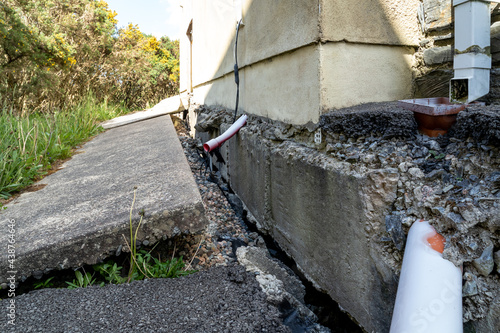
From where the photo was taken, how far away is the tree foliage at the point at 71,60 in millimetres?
5109

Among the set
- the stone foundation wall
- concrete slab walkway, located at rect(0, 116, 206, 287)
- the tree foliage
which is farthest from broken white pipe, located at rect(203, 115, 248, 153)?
the tree foliage

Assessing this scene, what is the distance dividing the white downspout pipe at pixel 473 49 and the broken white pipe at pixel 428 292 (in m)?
0.75

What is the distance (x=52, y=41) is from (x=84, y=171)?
3.63 meters

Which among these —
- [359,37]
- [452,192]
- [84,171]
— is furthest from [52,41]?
[452,192]

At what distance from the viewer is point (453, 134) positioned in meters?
1.40

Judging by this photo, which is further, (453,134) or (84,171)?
(84,171)

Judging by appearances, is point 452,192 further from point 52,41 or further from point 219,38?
point 52,41

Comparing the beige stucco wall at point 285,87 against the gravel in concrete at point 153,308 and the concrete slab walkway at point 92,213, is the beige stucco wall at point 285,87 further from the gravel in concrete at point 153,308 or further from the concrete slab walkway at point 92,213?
the gravel in concrete at point 153,308

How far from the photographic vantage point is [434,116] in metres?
1.47

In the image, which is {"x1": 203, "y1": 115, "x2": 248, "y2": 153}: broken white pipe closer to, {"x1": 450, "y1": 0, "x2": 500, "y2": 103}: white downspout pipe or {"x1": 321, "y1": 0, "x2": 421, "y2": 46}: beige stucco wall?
{"x1": 321, "y1": 0, "x2": 421, "y2": 46}: beige stucco wall

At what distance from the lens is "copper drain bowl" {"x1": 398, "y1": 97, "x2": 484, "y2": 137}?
1431 mm

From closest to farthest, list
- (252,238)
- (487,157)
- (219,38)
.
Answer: (487,157), (252,238), (219,38)

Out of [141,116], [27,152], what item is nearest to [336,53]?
[27,152]

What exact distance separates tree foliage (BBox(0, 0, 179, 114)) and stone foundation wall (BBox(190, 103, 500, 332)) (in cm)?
411
